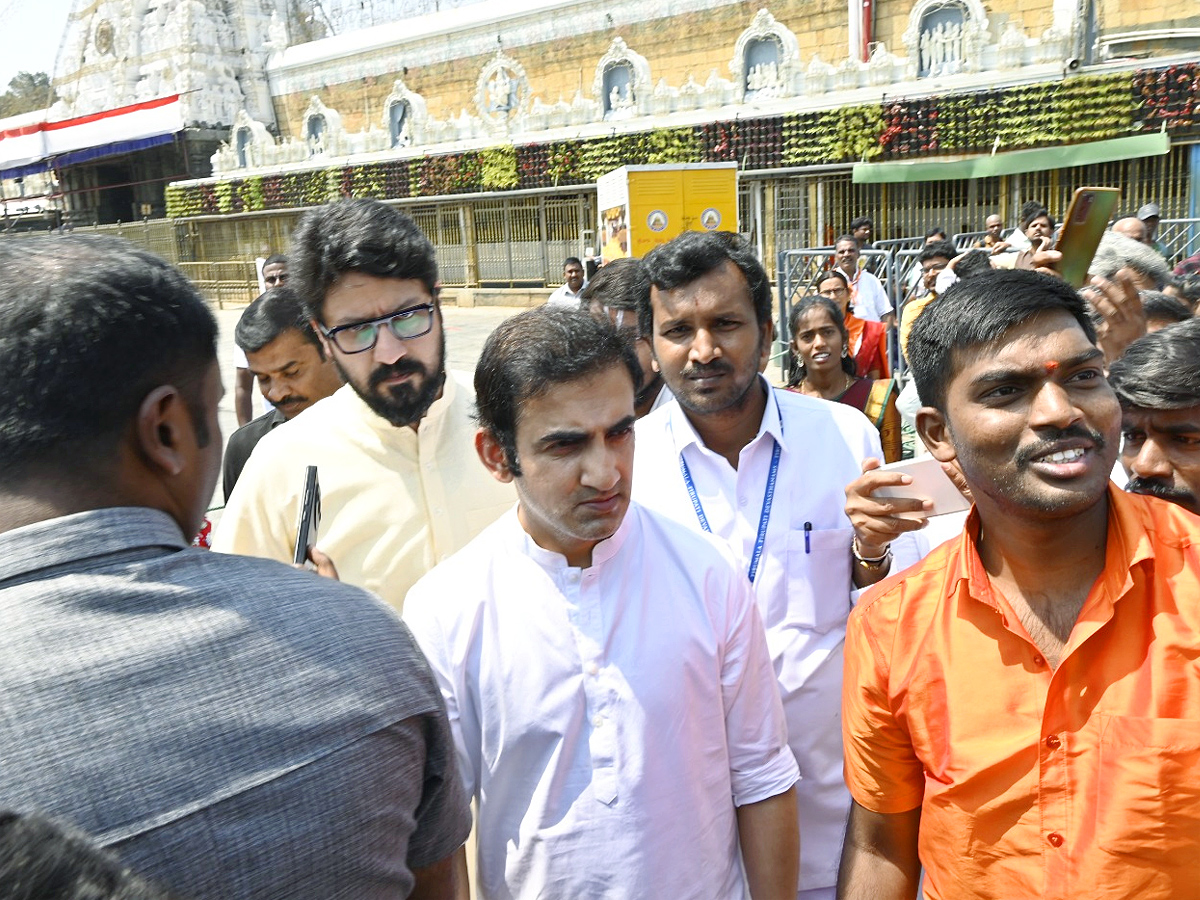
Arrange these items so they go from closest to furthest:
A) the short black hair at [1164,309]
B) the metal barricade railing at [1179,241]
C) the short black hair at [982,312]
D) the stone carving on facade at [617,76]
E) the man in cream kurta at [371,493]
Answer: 1. the short black hair at [982,312]
2. the man in cream kurta at [371,493]
3. the short black hair at [1164,309]
4. the metal barricade railing at [1179,241]
5. the stone carving on facade at [617,76]

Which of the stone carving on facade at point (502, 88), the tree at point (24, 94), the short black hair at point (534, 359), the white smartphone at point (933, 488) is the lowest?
the white smartphone at point (933, 488)

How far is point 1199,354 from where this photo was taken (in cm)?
203

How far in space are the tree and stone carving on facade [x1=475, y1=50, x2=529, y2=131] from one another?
46.4 metres

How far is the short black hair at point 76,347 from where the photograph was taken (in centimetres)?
97

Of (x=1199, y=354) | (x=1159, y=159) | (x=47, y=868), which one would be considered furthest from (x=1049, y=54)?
(x=47, y=868)

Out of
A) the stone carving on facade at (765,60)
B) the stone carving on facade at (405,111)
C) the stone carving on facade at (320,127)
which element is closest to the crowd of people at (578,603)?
the stone carving on facade at (765,60)

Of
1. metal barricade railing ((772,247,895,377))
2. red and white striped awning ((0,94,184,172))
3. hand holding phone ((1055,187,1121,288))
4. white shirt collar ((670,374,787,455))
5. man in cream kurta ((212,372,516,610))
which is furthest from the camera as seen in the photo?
red and white striped awning ((0,94,184,172))

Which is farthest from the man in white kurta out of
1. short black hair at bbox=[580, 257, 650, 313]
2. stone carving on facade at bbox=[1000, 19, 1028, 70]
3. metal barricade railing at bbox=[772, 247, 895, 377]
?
stone carving on facade at bbox=[1000, 19, 1028, 70]

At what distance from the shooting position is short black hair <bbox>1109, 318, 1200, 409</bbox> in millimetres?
2014

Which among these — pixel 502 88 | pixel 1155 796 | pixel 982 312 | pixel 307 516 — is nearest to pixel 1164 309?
pixel 982 312

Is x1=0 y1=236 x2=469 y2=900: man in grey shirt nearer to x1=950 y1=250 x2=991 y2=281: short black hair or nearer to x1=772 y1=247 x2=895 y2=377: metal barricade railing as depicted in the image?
x1=950 y1=250 x2=991 y2=281: short black hair

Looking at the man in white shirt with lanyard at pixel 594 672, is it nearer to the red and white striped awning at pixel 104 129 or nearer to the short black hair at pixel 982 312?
the short black hair at pixel 982 312

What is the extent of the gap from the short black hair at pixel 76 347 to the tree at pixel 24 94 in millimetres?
68593

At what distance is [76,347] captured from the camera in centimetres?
98
